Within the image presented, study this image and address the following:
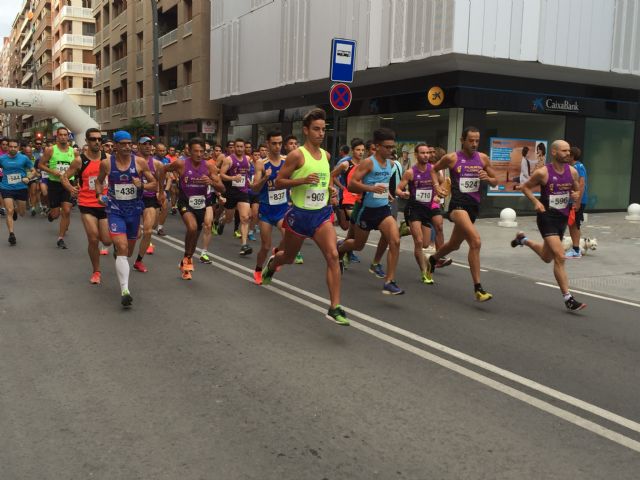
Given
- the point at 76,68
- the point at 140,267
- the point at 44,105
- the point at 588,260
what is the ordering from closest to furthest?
1. the point at 140,267
2. the point at 588,260
3. the point at 44,105
4. the point at 76,68

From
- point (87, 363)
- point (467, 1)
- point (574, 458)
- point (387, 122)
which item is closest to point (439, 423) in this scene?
point (574, 458)

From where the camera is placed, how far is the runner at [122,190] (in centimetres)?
705

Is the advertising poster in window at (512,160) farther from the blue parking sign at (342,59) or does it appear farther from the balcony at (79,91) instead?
the balcony at (79,91)

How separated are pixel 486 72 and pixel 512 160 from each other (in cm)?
271

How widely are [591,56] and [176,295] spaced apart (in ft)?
44.3

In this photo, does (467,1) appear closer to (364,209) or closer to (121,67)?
(364,209)

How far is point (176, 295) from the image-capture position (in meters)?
7.27

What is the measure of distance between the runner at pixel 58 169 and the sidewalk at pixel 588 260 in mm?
5729

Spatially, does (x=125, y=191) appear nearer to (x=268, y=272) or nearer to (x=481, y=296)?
(x=268, y=272)

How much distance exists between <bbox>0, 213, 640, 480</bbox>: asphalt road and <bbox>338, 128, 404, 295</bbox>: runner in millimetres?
518

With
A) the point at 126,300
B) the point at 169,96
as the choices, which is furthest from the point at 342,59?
the point at 169,96

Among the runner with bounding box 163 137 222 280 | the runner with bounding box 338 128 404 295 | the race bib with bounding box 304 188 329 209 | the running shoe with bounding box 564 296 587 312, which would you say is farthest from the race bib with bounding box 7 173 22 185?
the running shoe with bounding box 564 296 587 312

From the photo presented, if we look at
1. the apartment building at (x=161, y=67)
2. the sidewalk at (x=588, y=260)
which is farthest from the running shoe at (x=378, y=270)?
the apartment building at (x=161, y=67)

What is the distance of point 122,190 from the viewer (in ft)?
23.5
